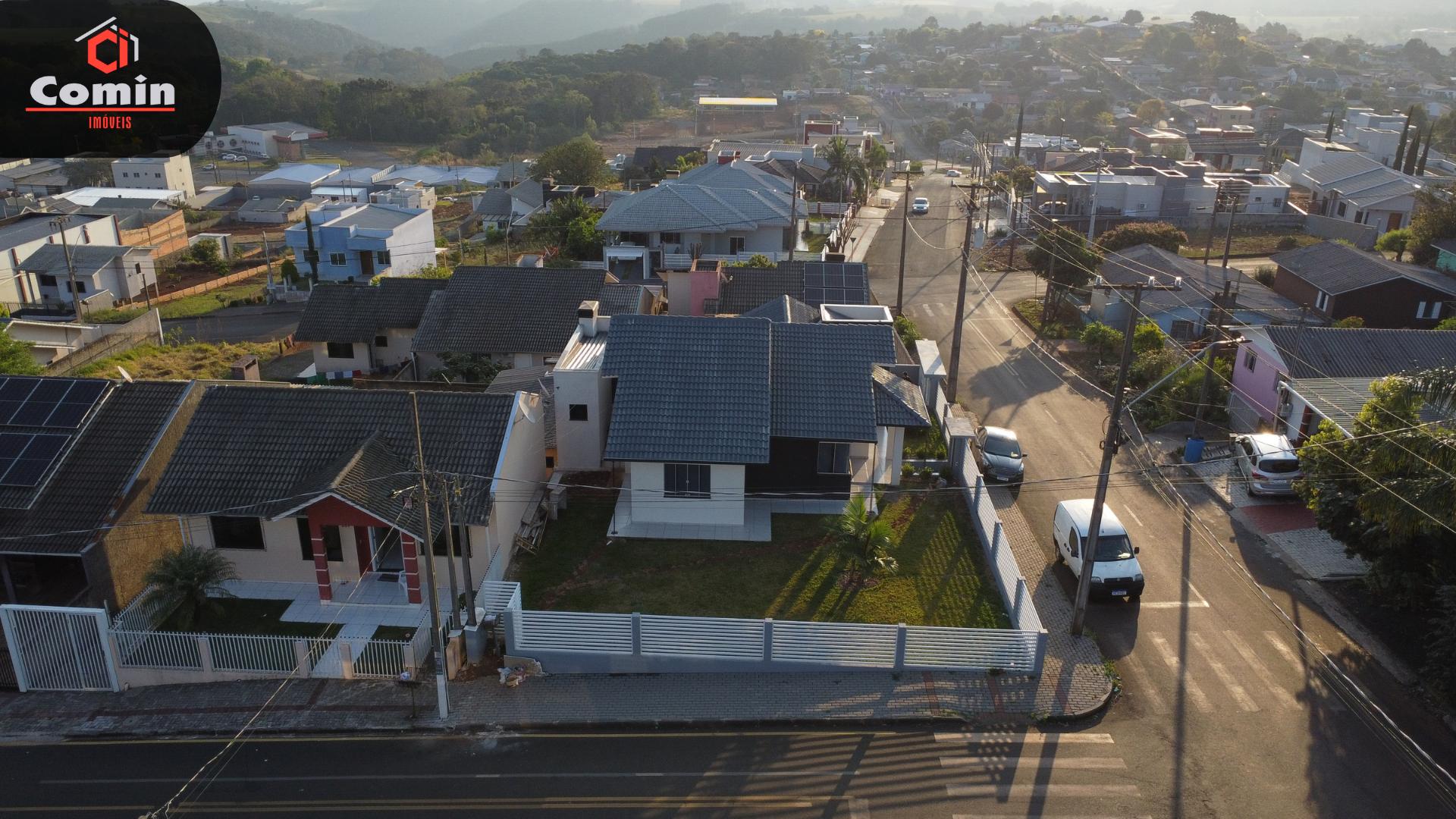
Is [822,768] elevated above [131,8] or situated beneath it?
situated beneath

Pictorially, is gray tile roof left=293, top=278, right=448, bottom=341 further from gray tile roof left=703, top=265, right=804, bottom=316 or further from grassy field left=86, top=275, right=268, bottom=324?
grassy field left=86, top=275, right=268, bottom=324

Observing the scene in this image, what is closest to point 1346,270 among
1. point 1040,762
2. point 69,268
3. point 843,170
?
point 1040,762

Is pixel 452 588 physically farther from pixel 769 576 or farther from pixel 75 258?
pixel 75 258

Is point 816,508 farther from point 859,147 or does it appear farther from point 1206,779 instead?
point 859,147

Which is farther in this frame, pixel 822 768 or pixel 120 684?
pixel 120 684

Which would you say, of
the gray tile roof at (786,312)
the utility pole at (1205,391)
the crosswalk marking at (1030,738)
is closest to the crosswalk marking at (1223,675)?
the crosswalk marking at (1030,738)

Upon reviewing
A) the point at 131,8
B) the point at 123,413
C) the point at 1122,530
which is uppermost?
the point at 131,8

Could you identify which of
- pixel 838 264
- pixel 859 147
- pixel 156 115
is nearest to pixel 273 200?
pixel 156 115
